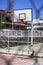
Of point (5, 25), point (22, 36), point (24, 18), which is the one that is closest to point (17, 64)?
point (22, 36)

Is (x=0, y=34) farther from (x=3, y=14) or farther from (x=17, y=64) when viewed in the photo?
(x=3, y=14)

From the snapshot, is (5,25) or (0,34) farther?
(5,25)

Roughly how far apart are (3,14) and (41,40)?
5923 mm

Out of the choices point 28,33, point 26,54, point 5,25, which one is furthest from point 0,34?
point 5,25

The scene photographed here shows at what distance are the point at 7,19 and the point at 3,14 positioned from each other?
448 millimetres

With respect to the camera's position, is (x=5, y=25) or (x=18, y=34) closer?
(x=18, y=34)

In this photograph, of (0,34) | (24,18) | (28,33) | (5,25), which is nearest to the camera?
(28,33)

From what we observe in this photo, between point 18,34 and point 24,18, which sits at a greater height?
point 24,18

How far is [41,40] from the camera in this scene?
9117mm

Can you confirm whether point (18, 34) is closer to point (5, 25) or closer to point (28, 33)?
point (28, 33)

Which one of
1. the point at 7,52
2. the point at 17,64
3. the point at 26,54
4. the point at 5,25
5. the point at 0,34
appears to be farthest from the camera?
the point at 5,25

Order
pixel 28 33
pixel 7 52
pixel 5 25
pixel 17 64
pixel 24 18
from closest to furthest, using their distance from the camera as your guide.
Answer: pixel 17 64, pixel 7 52, pixel 28 33, pixel 24 18, pixel 5 25

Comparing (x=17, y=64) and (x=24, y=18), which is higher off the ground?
(x=24, y=18)

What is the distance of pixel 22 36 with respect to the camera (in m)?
7.70
